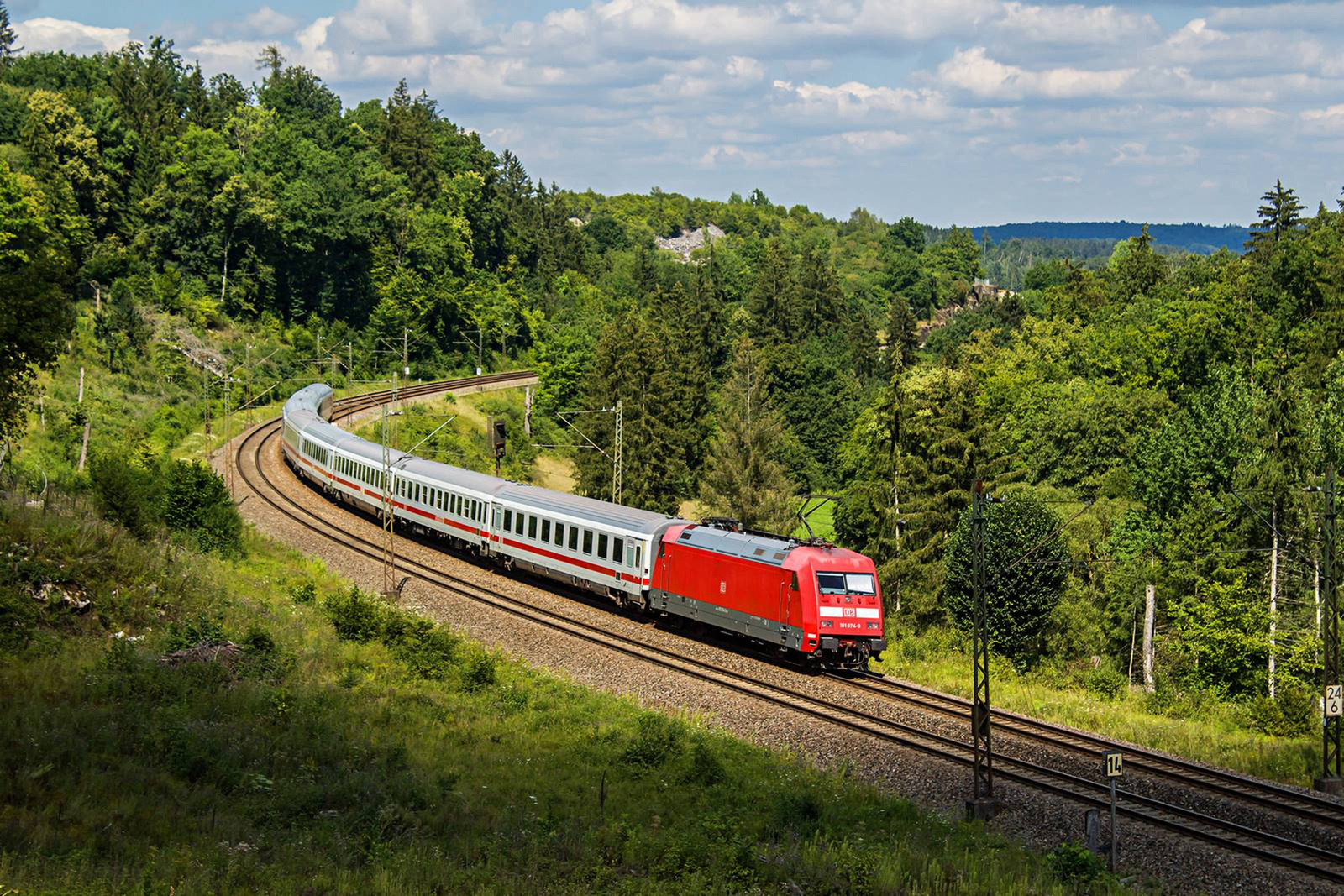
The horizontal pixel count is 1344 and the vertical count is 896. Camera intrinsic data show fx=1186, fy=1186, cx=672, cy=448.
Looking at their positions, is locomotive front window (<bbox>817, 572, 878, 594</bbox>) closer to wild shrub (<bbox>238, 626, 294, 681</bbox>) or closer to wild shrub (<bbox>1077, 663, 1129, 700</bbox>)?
wild shrub (<bbox>1077, 663, 1129, 700</bbox>)

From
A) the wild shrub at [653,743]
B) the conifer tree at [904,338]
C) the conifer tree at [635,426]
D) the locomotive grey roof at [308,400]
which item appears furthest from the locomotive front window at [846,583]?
the conifer tree at [904,338]

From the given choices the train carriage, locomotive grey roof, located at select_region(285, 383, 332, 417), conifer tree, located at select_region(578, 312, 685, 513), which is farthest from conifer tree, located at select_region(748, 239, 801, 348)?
the train carriage

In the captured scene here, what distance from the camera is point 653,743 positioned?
83.7 feet

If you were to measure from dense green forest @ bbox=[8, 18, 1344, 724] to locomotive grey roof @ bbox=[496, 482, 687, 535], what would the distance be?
16673 millimetres

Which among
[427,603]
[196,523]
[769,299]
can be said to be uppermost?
[769,299]

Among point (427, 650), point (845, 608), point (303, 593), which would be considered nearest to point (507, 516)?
point (303, 593)

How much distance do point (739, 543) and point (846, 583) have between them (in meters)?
3.73

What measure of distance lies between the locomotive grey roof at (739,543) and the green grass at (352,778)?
6365 millimetres

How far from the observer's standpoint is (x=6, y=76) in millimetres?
125438

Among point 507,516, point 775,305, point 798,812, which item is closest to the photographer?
point 798,812

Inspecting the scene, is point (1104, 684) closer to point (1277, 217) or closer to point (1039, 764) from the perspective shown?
point (1039, 764)

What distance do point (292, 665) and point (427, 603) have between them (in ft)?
39.6

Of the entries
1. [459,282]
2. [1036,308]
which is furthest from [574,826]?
[1036,308]

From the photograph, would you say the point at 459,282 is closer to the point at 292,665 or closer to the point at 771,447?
the point at 771,447
